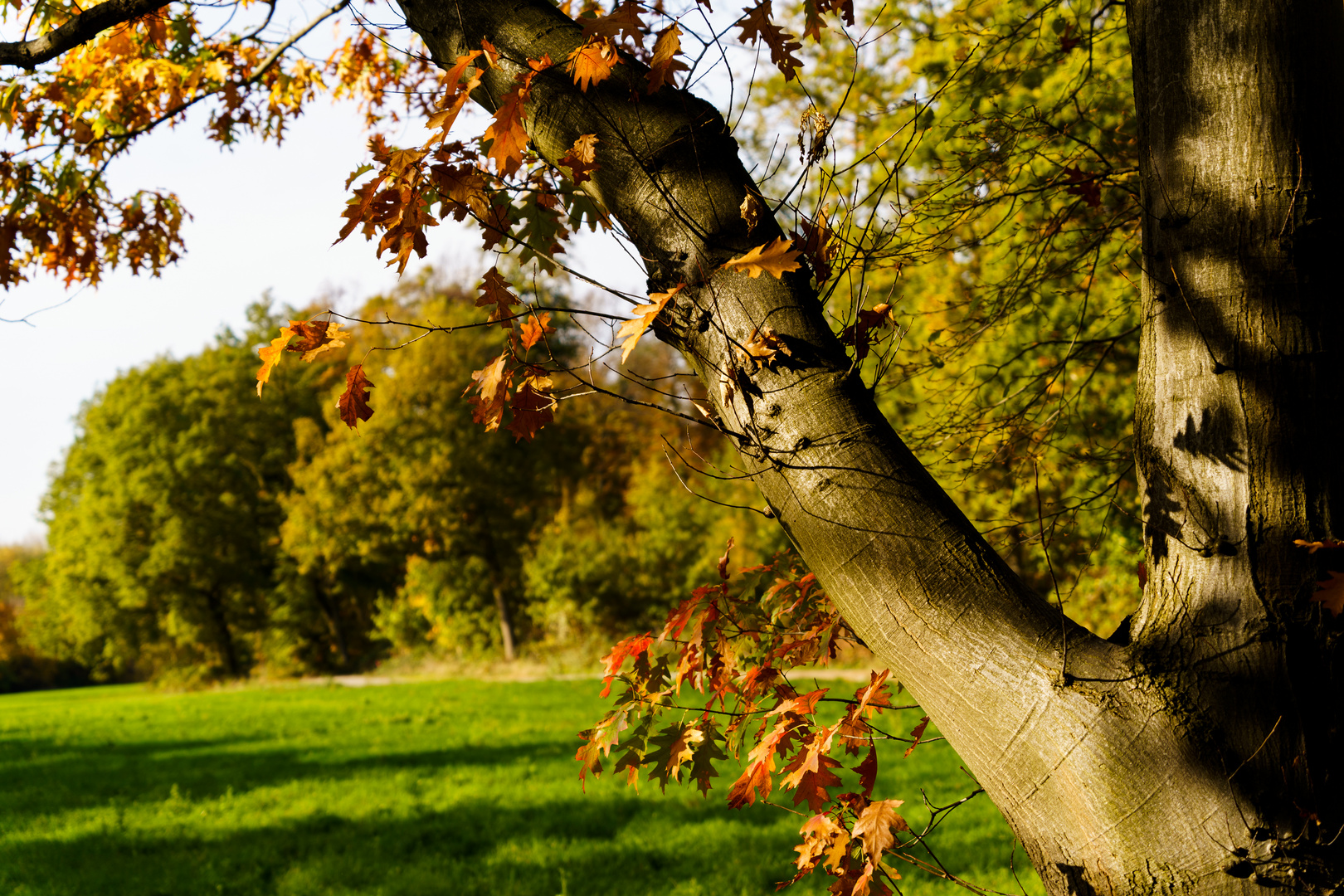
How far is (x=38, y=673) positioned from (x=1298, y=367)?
A: 5566cm

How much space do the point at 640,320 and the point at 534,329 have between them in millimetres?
Result: 349

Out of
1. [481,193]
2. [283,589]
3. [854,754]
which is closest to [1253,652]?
[854,754]

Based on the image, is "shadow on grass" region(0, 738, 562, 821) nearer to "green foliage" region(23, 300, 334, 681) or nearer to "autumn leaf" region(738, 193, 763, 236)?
"autumn leaf" region(738, 193, 763, 236)

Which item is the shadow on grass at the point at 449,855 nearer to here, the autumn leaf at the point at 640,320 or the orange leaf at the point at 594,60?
the autumn leaf at the point at 640,320

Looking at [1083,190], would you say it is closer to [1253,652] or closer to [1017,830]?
[1253,652]

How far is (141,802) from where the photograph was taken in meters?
8.15

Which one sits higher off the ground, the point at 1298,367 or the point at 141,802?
the point at 1298,367

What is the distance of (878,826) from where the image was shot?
6.33 ft

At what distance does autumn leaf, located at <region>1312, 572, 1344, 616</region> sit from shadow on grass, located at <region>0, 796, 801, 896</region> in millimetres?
4426

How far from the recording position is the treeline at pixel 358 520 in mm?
22656

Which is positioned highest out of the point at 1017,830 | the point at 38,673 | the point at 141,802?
the point at 1017,830

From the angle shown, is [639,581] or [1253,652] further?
[639,581]

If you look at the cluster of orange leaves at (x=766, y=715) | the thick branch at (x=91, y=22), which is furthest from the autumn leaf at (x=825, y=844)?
the thick branch at (x=91, y=22)

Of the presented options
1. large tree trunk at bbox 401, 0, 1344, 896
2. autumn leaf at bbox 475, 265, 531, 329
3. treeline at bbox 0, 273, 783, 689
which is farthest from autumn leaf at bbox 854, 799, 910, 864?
treeline at bbox 0, 273, 783, 689
